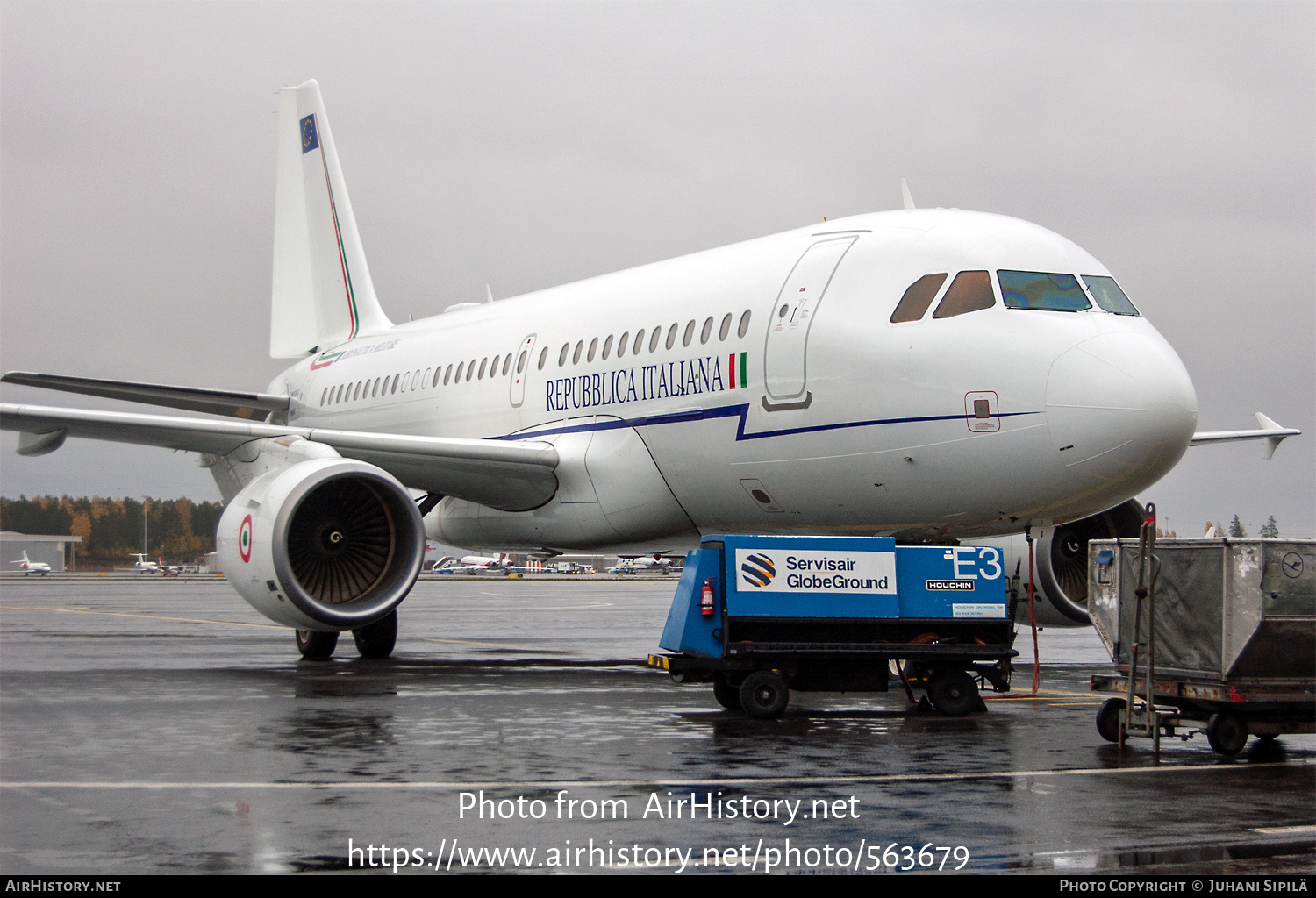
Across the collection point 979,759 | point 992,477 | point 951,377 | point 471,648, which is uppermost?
point 951,377

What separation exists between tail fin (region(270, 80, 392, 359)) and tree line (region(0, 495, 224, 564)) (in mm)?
77011

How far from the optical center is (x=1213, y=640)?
29.9ft

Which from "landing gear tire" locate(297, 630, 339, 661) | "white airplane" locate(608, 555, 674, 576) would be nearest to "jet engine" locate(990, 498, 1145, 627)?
"landing gear tire" locate(297, 630, 339, 661)

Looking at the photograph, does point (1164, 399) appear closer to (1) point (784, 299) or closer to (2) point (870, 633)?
(2) point (870, 633)

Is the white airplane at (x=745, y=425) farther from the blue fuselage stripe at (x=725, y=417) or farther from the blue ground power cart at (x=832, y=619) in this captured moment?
the blue ground power cart at (x=832, y=619)

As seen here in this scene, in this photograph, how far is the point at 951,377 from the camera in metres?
11.6

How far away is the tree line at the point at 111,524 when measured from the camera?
341ft

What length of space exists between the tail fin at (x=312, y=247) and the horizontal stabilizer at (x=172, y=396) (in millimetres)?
1858

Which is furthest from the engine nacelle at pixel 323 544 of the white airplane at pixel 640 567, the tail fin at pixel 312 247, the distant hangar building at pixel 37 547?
the distant hangar building at pixel 37 547

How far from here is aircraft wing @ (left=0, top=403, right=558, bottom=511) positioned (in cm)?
1533

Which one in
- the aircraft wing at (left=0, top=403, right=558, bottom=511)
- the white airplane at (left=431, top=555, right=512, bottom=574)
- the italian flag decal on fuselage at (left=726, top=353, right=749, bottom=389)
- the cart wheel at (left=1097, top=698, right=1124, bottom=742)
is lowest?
the white airplane at (left=431, top=555, right=512, bottom=574)

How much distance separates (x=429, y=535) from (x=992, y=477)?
32.8ft

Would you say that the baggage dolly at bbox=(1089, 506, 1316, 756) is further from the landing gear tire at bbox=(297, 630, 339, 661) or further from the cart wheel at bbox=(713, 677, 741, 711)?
the landing gear tire at bbox=(297, 630, 339, 661)
